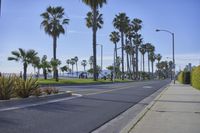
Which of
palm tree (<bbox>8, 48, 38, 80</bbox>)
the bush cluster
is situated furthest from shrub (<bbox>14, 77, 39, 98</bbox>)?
palm tree (<bbox>8, 48, 38, 80</bbox>)

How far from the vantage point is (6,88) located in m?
19.1

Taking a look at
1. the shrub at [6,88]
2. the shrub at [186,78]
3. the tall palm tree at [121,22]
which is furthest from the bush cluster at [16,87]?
the tall palm tree at [121,22]

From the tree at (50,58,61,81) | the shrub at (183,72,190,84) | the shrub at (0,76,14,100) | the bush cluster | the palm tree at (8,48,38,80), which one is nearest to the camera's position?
the shrub at (0,76,14,100)

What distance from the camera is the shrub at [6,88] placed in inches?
739

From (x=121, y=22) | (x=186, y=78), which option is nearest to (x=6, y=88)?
(x=186, y=78)

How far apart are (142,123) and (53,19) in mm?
59432

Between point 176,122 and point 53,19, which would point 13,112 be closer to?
point 176,122

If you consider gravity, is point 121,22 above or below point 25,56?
above

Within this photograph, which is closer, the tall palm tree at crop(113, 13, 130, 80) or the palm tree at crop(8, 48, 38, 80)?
the palm tree at crop(8, 48, 38, 80)

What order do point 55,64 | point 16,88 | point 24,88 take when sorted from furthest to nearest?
1. point 55,64
2. point 24,88
3. point 16,88

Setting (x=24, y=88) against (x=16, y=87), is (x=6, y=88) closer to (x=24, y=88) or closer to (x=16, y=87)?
(x=16, y=87)

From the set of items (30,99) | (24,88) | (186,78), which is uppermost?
(186,78)

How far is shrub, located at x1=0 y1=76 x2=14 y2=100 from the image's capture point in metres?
18.8

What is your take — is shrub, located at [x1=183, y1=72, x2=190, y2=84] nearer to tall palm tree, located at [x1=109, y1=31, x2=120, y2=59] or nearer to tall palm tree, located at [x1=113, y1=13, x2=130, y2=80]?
tall palm tree, located at [x1=113, y1=13, x2=130, y2=80]
